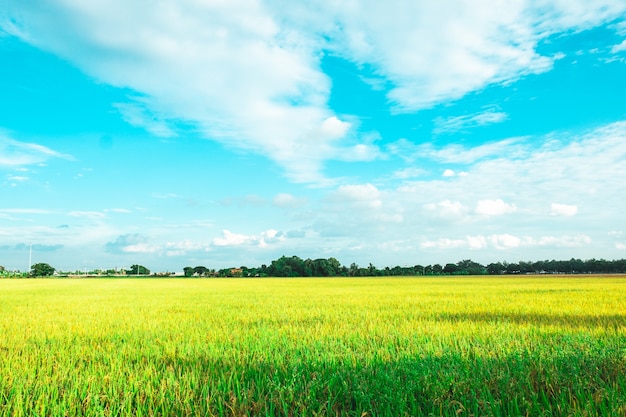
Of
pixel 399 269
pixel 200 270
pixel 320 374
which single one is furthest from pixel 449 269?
pixel 320 374

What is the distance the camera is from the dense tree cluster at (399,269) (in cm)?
13562

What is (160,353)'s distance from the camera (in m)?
6.13

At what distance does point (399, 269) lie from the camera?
14362 centimetres

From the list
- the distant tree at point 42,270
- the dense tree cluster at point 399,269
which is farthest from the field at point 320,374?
the distant tree at point 42,270

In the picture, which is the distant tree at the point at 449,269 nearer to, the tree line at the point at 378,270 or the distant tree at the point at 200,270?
the tree line at the point at 378,270

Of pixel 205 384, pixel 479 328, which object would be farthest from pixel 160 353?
pixel 479 328

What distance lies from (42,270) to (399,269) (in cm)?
12976

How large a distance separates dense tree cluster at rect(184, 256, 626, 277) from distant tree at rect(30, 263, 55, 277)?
59445mm

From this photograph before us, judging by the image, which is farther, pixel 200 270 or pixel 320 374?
pixel 200 270

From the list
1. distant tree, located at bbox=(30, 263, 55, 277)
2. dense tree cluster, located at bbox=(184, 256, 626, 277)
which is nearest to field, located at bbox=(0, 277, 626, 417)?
dense tree cluster, located at bbox=(184, 256, 626, 277)

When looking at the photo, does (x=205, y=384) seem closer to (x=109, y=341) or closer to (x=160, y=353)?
(x=160, y=353)

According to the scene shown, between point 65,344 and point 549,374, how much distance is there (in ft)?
24.2

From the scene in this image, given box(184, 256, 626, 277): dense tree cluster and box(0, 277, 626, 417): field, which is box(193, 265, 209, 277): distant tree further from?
box(0, 277, 626, 417): field

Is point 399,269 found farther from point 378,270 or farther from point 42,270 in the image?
point 42,270
